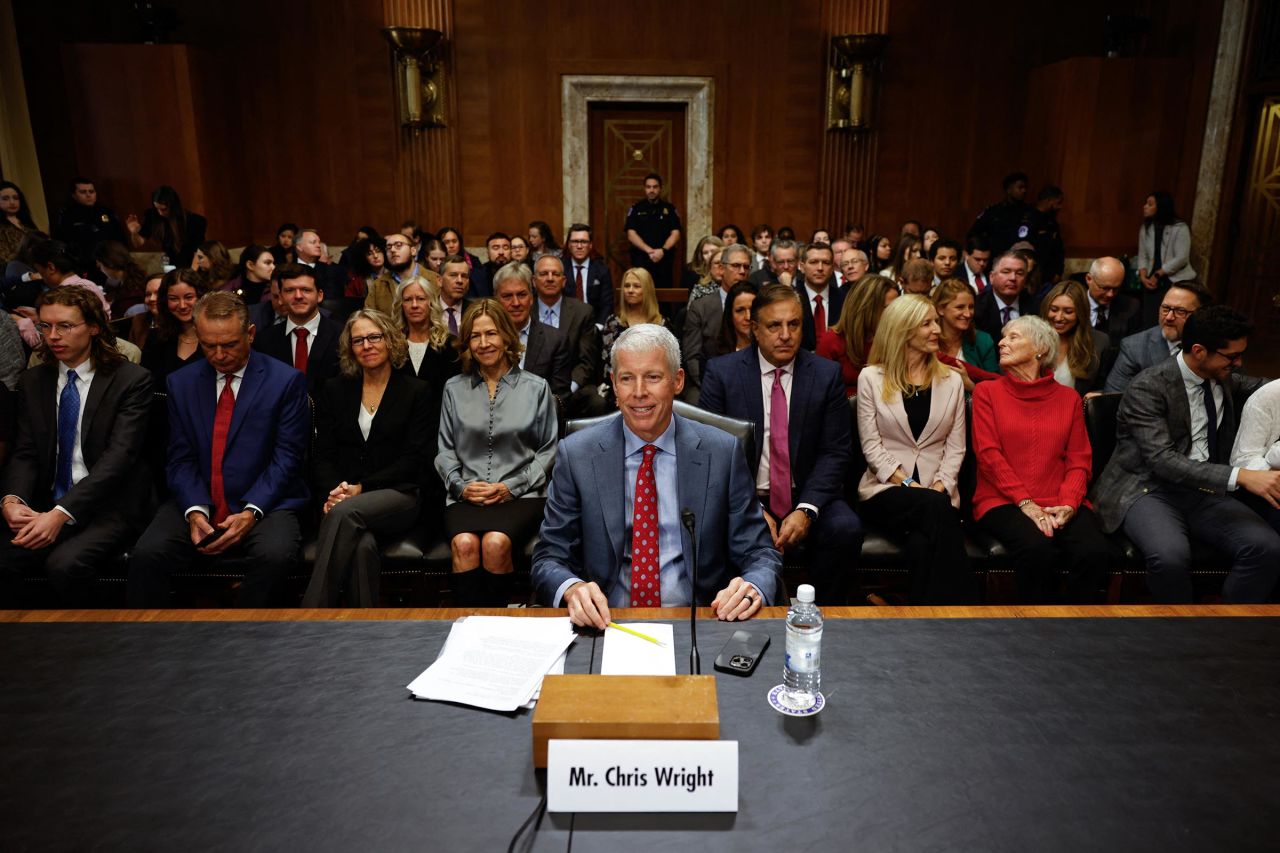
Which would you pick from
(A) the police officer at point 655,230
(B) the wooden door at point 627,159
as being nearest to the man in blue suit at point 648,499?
(A) the police officer at point 655,230

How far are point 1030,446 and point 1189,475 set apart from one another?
541 mm

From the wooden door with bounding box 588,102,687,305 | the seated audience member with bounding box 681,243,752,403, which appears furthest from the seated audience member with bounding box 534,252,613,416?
the wooden door with bounding box 588,102,687,305

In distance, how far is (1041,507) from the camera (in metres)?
3.26

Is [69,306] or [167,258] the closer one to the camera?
[69,306]

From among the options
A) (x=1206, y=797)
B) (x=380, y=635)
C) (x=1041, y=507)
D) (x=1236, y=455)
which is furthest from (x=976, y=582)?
(x=380, y=635)

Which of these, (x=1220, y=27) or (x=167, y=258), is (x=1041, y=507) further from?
(x=167, y=258)

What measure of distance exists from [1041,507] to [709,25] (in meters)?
7.98

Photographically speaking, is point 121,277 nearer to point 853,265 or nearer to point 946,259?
point 853,265

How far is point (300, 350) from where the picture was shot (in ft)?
14.5

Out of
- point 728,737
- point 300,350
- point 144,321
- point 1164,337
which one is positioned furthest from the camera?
point 144,321

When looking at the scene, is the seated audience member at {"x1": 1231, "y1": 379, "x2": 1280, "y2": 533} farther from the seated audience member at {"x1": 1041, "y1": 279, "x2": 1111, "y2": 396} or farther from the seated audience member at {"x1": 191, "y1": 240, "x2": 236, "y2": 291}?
the seated audience member at {"x1": 191, "y1": 240, "x2": 236, "y2": 291}

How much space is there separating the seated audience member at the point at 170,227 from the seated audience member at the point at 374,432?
561 centimetres

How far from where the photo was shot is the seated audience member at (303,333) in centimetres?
430

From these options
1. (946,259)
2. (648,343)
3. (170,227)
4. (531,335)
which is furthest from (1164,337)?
(170,227)
